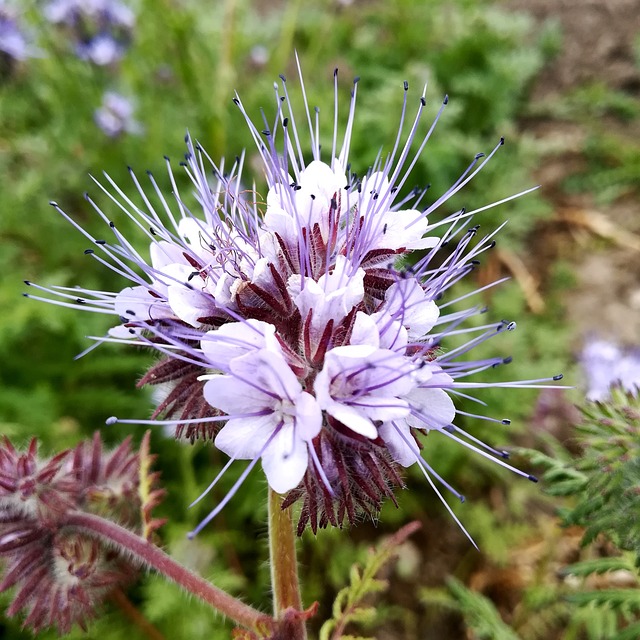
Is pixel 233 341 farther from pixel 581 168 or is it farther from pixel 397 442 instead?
pixel 581 168

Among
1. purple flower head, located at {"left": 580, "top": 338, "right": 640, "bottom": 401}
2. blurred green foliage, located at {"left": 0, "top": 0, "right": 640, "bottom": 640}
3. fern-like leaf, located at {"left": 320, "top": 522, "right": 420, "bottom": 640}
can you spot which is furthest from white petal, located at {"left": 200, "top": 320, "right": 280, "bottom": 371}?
purple flower head, located at {"left": 580, "top": 338, "right": 640, "bottom": 401}

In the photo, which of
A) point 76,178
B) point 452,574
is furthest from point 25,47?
point 452,574

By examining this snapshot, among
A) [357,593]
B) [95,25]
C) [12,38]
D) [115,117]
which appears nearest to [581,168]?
[115,117]

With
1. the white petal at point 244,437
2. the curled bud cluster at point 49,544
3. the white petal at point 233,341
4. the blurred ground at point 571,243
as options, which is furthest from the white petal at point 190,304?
the blurred ground at point 571,243

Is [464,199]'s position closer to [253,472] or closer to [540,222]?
[540,222]

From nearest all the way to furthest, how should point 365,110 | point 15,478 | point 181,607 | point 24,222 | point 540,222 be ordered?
point 15,478, point 181,607, point 24,222, point 365,110, point 540,222

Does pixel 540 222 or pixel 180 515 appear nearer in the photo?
pixel 180 515
